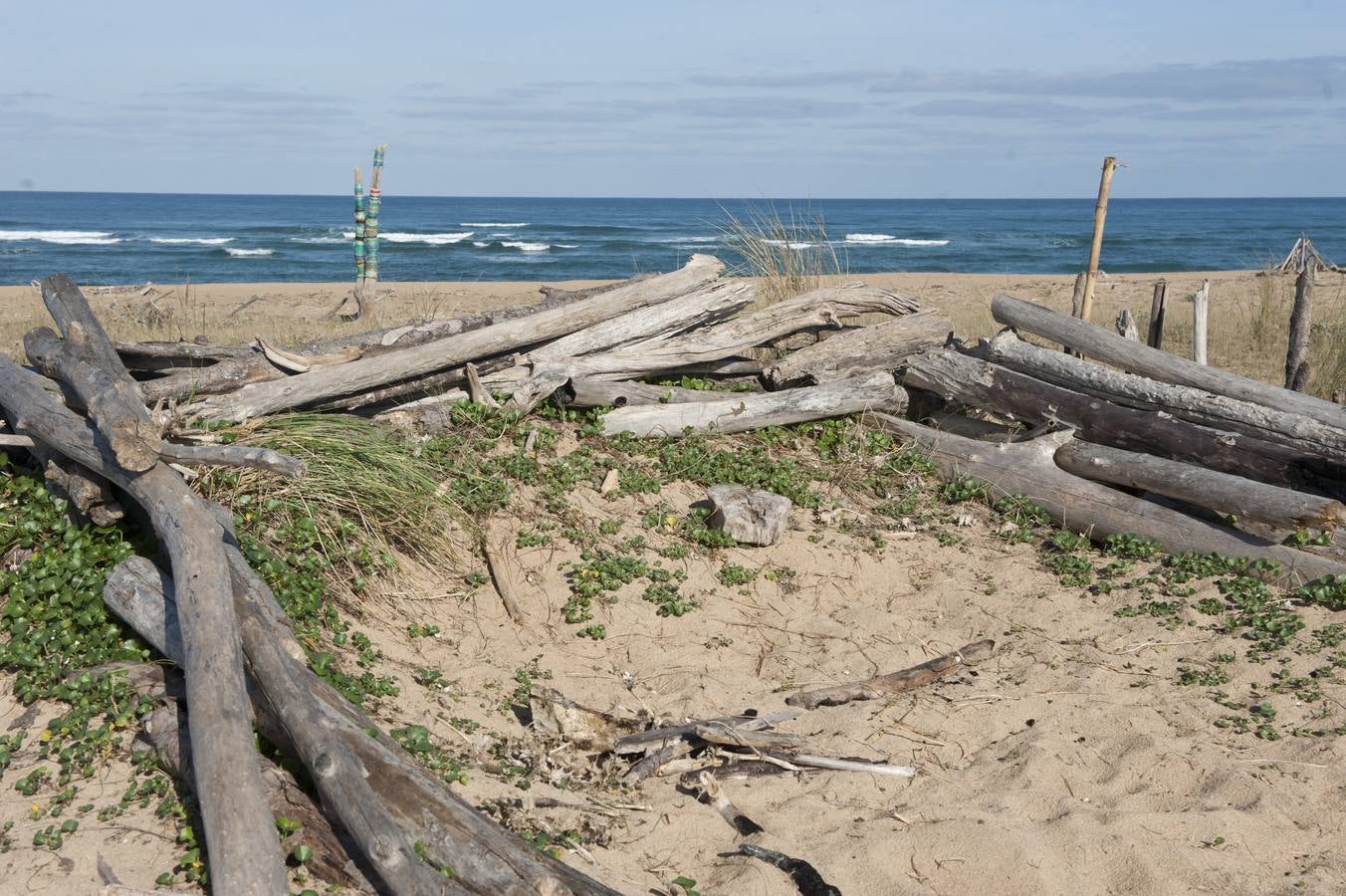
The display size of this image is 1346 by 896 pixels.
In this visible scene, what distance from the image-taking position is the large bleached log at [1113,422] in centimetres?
619

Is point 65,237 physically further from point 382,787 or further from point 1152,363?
point 382,787

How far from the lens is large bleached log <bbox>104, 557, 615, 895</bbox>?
9.84 ft

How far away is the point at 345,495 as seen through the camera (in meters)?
5.34

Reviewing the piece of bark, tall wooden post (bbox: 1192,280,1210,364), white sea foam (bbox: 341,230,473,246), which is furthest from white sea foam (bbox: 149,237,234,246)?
the piece of bark

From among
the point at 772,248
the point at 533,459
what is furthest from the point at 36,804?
the point at 772,248

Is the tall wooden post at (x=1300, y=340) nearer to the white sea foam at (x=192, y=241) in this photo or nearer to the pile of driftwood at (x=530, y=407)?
the pile of driftwood at (x=530, y=407)

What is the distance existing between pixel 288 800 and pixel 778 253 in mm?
7258

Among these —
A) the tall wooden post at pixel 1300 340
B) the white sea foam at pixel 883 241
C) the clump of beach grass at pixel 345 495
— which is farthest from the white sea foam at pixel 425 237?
the clump of beach grass at pixel 345 495

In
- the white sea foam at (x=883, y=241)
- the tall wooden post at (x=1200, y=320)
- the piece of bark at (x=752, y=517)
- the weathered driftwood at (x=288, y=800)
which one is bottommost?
the weathered driftwood at (x=288, y=800)

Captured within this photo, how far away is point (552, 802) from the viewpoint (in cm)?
384

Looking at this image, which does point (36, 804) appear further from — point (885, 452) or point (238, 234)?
point (238, 234)

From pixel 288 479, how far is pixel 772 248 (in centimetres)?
560

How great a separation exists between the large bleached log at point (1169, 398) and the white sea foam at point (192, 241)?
34.4 metres

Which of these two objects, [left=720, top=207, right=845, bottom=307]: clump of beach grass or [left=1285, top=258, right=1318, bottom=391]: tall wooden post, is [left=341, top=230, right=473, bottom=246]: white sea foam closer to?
[left=720, top=207, right=845, bottom=307]: clump of beach grass
